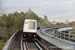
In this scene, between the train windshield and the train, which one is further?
the train windshield

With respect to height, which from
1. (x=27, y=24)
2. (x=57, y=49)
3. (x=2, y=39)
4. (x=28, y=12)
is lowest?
(x=2, y=39)

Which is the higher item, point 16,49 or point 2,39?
point 16,49

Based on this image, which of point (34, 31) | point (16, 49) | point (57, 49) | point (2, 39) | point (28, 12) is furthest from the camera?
point (28, 12)

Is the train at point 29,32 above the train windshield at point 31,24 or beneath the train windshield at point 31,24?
beneath

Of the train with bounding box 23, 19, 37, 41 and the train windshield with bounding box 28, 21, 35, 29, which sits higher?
the train windshield with bounding box 28, 21, 35, 29

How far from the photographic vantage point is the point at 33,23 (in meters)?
21.4

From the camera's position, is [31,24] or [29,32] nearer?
[29,32]

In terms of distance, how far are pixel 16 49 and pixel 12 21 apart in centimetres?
6485

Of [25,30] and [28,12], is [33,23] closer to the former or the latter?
[25,30]

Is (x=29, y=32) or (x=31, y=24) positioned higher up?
A: (x=31, y=24)

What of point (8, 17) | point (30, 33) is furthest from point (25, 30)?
point (8, 17)

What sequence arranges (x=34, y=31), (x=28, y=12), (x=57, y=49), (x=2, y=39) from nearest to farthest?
(x=57, y=49), (x=34, y=31), (x=2, y=39), (x=28, y=12)

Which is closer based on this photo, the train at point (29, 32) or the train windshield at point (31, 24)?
the train at point (29, 32)

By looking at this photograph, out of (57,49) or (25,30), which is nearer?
(57,49)
